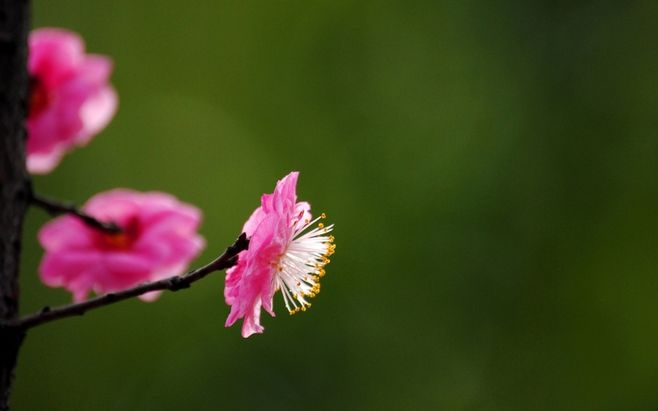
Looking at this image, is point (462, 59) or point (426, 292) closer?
point (426, 292)

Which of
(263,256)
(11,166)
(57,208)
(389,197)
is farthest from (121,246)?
(389,197)

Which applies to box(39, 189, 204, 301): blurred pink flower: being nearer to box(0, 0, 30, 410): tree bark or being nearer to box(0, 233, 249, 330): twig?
box(0, 0, 30, 410): tree bark

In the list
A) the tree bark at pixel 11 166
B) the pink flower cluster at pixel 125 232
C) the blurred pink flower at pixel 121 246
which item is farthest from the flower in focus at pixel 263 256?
the blurred pink flower at pixel 121 246

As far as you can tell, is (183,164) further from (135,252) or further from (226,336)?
(135,252)

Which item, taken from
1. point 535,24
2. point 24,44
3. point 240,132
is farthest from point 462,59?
point 24,44

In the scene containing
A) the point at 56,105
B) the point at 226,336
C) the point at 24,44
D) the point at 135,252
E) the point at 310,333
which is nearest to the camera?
the point at 24,44
